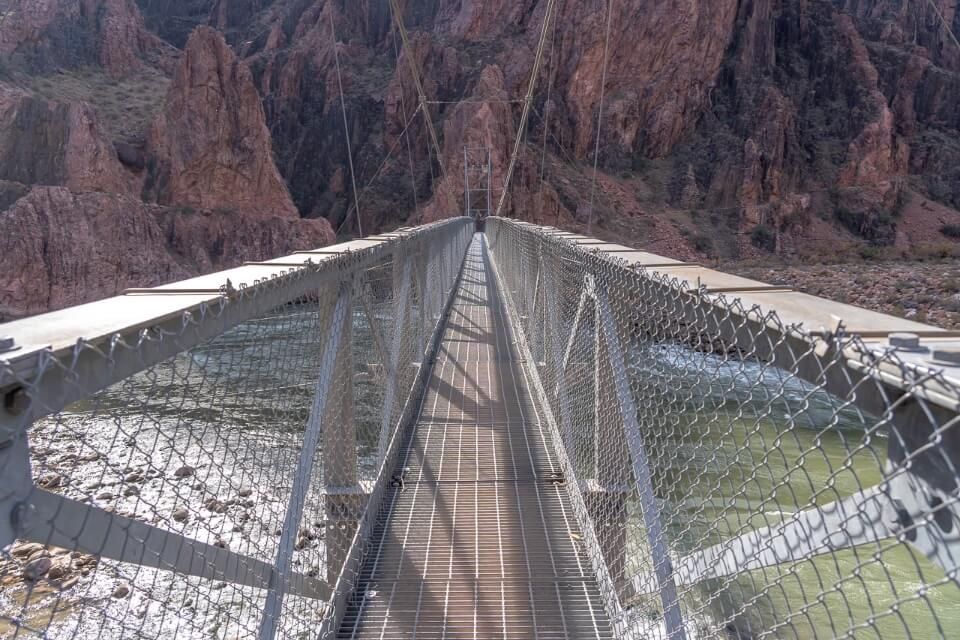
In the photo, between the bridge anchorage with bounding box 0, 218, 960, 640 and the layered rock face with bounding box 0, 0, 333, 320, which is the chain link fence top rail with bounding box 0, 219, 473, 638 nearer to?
the bridge anchorage with bounding box 0, 218, 960, 640

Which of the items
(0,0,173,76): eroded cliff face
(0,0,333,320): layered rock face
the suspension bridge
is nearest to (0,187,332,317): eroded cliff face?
(0,0,333,320): layered rock face

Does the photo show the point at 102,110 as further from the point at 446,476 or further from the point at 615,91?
the point at 446,476

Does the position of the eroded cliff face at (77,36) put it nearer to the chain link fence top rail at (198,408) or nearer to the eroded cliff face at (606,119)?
Answer: the eroded cliff face at (606,119)

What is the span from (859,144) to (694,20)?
404 inches

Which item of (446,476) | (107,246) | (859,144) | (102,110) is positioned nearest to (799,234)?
(859,144)

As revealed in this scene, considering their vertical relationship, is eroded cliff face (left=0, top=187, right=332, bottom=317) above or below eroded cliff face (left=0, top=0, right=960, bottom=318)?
below

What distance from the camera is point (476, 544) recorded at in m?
2.34

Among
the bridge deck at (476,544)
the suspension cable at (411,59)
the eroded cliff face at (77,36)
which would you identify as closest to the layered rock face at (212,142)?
the eroded cliff face at (77,36)

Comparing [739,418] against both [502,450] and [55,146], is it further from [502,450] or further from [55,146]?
[55,146]

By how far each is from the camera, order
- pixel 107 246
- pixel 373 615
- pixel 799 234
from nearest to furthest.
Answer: pixel 373 615 → pixel 107 246 → pixel 799 234

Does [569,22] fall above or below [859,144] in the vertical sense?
above

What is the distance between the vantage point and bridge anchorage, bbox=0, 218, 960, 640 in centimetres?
78

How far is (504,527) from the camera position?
2465 mm

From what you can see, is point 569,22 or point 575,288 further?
point 569,22
